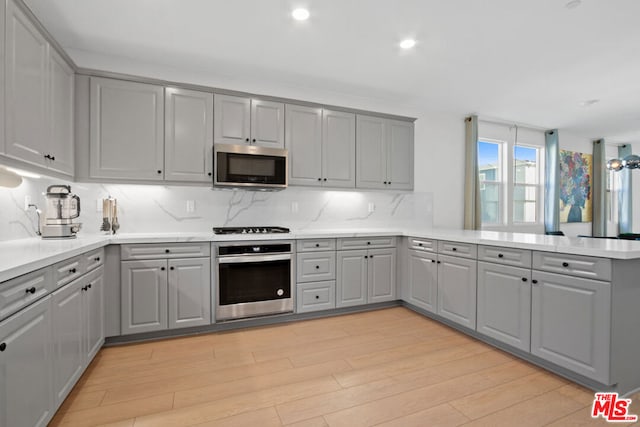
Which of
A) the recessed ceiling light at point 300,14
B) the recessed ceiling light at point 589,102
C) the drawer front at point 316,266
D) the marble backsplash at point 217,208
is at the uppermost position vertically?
the recessed ceiling light at point 589,102

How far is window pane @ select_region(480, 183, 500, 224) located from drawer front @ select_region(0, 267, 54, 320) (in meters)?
5.46

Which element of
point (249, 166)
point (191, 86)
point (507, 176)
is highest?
point (191, 86)

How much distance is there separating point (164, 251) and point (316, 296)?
1.54 m

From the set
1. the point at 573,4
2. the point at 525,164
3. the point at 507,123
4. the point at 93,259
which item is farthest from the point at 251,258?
the point at 525,164

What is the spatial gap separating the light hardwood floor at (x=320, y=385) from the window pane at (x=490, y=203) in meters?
2.99

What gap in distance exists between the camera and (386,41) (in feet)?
9.28

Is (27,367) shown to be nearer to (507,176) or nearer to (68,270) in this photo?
(68,270)

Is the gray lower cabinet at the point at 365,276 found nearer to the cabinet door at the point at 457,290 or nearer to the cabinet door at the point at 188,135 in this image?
the cabinet door at the point at 457,290

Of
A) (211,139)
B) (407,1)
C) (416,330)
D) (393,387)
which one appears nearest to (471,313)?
(416,330)

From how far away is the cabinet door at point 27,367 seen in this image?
4.02ft

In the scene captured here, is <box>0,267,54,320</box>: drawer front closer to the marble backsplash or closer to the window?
the marble backsplash

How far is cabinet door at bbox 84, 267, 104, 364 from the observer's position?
7.06ft

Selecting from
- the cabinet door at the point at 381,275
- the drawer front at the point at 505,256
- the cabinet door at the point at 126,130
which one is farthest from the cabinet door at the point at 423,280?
the cabinet door at the point at 126,130

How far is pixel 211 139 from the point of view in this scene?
10.4 ft
